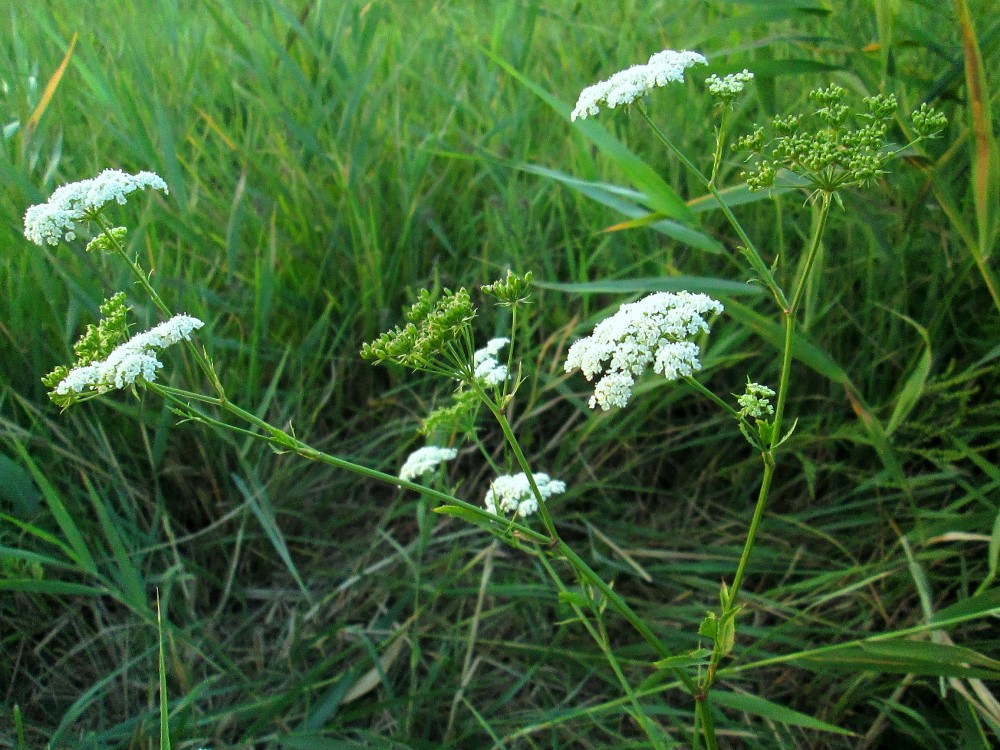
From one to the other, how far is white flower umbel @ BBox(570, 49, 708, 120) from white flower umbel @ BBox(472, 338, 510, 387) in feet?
1.20

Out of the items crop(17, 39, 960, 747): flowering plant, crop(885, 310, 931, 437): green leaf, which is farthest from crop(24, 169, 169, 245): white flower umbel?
crop(885, 310, 931, 437): green leaf

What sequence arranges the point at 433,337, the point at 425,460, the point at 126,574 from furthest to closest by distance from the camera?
the point at 126,574 → the point at 425,460 → the point at 433,337

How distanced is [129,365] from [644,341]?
2.07 feet

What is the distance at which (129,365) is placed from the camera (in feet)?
3.69

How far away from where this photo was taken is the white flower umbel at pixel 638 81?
131 centimetres

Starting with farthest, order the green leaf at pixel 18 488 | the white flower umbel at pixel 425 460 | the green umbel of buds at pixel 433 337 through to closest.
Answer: the green leaf at pixel 18 488, the white flower umbel at pixel 425 460, the green umbel of buds at pixel 433 337

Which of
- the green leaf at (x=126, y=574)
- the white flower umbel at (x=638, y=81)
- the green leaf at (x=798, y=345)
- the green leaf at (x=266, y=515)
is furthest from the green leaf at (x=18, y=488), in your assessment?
the green leaf at (x=798, y=345)

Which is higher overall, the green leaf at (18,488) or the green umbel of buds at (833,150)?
the green umbel of buds at (833,150)

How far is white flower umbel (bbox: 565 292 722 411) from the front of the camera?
3.67 ft

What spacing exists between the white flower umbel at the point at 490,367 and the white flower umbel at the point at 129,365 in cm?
39

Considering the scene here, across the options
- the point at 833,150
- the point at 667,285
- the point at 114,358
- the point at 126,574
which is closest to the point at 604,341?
the point at 833,150

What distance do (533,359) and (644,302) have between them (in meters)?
1.10

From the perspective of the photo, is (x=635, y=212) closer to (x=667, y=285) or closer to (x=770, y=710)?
(x=667, y=285)

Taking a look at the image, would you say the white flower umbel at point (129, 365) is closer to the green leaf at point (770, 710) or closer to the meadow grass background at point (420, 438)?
the meadow grass background at point (420, 438)
